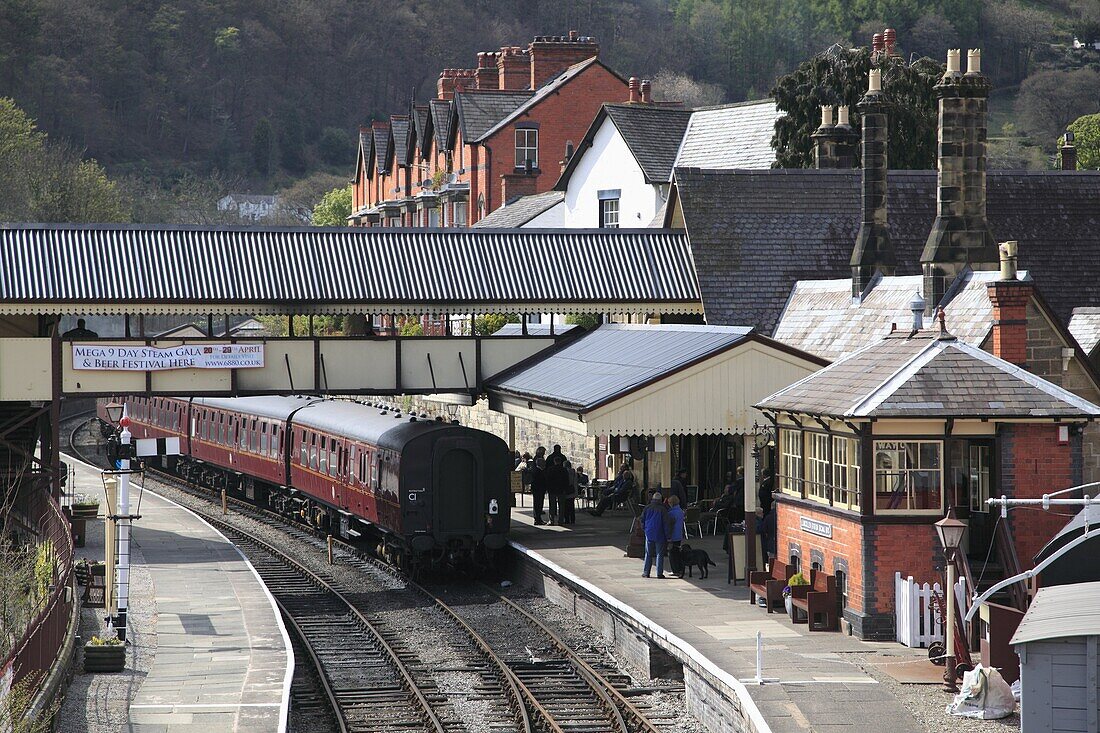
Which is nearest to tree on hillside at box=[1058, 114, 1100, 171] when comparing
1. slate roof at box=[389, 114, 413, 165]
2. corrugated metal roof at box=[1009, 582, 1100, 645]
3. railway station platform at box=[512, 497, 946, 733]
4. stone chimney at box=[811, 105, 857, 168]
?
slate roof at box=[389, 114, 413, 165]

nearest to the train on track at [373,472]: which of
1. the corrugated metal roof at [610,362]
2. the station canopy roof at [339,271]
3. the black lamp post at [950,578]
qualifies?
the corrugated metal roof at [610,362]

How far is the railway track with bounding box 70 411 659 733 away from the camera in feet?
55.3

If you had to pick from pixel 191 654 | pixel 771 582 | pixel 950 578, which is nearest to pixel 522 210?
pixel 771 582

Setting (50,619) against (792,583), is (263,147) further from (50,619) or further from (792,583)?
(50,619)

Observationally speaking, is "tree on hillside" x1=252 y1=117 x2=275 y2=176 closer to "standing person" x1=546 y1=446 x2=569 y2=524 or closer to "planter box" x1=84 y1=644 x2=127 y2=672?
"standing person" x1=546 y1=446 x2=569 y2=524

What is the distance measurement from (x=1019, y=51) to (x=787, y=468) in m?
110

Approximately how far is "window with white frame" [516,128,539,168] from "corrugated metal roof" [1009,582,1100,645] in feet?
135

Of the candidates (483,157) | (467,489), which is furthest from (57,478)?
(483,157)

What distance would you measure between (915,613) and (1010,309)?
5.57 meters

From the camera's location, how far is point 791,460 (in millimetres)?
20141

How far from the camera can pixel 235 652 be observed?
1894 centimetres

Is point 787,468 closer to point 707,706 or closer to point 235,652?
point 707,706

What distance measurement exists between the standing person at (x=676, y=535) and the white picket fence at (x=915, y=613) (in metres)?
5.35

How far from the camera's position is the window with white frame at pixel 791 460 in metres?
19.8
